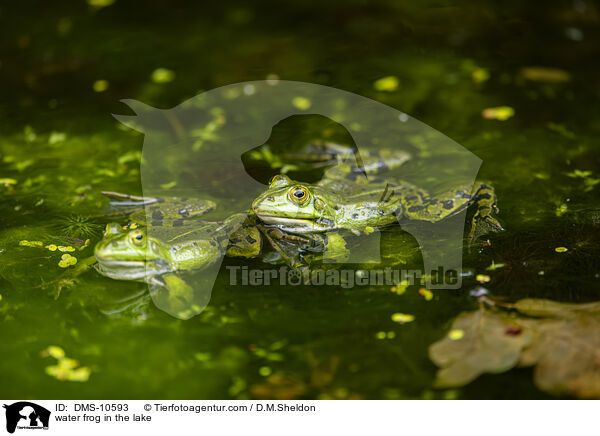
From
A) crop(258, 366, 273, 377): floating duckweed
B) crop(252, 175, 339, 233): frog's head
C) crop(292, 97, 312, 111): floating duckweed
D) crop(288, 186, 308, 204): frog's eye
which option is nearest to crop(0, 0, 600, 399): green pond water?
crop(258, 366, 273, 377): floating duckweed

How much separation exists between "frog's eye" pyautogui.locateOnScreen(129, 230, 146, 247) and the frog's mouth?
11cm

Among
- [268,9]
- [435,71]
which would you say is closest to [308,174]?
[435,71]

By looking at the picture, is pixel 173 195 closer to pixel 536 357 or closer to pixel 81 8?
pixel 536 357

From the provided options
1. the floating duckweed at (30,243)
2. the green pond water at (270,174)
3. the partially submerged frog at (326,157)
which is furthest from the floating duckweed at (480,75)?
the floating duckweed at (30,243)

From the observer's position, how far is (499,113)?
3.85m

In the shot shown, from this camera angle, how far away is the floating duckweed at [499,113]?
3814 mm

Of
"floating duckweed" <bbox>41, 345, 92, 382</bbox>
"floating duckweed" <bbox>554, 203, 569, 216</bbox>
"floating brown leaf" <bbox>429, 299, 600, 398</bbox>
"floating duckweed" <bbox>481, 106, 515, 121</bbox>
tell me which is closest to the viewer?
"floating brown leaf" <bbox>429, 299, 600, 398</bbox>

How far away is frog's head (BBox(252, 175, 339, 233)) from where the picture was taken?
109 inches

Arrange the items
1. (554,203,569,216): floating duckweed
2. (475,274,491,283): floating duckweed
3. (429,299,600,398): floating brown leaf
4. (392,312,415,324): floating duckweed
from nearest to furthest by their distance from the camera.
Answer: (429,299,600,398): floating brown leaf → (392,312,415,324): floating duckweed → (475,274,491,283): floating duckweed → (554,203,569,216): floating duckweed

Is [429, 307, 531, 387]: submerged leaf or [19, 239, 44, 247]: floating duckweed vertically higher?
[19, 239, 44, 247]: floating duckweed

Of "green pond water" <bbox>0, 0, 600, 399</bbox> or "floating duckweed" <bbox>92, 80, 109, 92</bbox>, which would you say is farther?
"floating duckweed" <bbox>92, 80, 109, 92</bbox>

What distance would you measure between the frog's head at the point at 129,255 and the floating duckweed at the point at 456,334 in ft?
4.65

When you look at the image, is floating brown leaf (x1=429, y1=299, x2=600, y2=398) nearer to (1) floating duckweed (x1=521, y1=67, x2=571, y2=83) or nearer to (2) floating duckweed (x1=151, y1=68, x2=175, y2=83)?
(1) floating duckweed (x1=521, y1=67, x2=571, y2=83)
